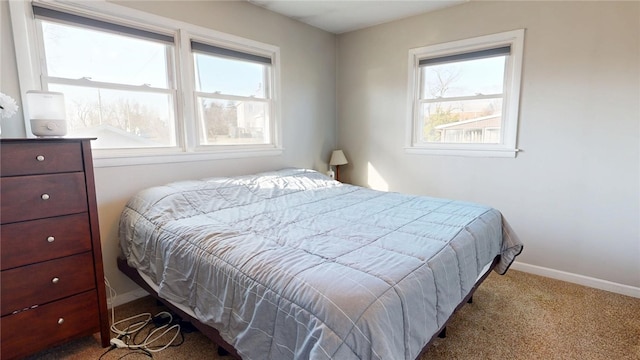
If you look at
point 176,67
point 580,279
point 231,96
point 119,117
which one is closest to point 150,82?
point 176,67

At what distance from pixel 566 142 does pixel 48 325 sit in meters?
3.86

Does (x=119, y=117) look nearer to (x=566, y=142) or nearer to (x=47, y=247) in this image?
(x=47, y=247)

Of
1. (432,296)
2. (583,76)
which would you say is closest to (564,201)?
(583,76)

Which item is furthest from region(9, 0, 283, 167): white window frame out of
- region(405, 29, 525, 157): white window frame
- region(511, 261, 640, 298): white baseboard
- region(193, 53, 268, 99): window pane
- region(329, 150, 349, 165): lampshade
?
region(511, 261, 640, 298): white baseboard

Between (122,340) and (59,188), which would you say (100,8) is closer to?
(59,188)

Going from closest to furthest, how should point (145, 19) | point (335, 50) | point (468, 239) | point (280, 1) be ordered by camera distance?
point (468, 239), point (145, 19), point (280, 1), point (335, 50)

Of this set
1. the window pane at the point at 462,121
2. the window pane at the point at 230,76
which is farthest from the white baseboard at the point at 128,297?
the window pane at the point at 462,121

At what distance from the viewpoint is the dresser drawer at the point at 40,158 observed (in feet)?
4.83

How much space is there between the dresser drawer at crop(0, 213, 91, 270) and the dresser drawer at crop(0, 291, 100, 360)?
27 cm

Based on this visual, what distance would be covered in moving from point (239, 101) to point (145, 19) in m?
1.04

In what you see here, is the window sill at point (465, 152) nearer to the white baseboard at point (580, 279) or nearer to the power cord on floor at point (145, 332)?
the white baseboard at point (580, 279)

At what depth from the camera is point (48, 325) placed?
1678 millimetres

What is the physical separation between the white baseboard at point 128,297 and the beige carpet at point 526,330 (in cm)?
6

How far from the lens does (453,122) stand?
3.33 m
